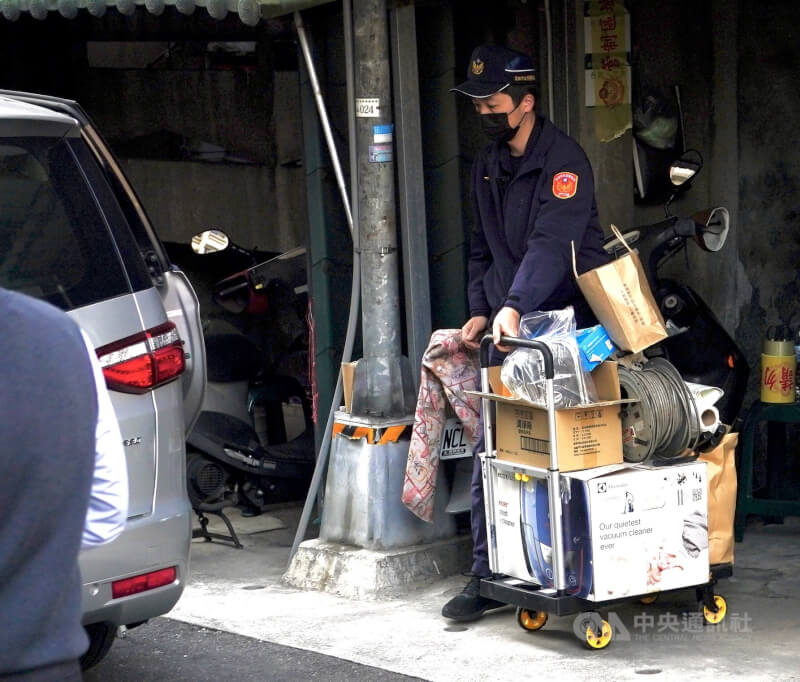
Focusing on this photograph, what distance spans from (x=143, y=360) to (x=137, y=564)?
1.96ft

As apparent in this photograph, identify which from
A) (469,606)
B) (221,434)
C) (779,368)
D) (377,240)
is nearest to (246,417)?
(221,434)

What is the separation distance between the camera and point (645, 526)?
16.4 ft

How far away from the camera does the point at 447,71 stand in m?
6.12

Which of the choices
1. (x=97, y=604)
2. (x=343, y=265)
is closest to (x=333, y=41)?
(x=343, y=265)

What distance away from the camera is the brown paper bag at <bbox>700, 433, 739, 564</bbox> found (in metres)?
5.34

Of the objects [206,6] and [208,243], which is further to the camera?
[208,243]

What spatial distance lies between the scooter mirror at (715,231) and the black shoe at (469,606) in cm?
184

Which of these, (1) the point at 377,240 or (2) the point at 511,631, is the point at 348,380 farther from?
(2) the point at 511,631

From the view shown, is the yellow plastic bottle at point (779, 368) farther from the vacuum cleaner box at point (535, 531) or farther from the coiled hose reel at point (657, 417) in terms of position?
the vacuum cleaner box at point (535, 531)

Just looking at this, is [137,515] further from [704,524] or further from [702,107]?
[702,107]

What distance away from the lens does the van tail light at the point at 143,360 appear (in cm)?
412

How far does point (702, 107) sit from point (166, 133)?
4.44m

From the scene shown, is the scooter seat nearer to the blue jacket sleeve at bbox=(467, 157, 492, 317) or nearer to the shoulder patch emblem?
the blue jacket sleeve at bbox=(467, 157, 492, 317)

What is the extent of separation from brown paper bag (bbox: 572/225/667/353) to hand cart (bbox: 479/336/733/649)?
29 centimetres
